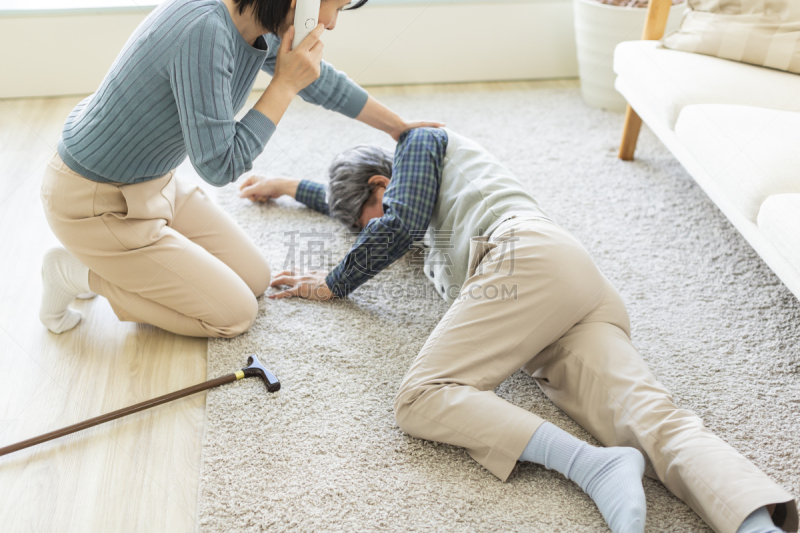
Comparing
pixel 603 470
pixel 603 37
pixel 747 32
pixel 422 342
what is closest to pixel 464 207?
pixel 422 342

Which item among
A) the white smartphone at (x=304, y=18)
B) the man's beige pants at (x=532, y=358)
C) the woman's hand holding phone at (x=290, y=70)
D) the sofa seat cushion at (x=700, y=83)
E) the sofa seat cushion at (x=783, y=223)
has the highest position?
the white smartphone at (x=304, y=18)

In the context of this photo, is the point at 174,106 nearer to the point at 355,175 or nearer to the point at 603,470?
the point at 355,175

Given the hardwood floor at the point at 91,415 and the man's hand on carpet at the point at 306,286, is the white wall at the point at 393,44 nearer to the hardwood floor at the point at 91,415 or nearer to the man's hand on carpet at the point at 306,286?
the hardwood floor at the point at 91,415

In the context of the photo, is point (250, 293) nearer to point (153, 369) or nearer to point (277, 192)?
point (153, 369)

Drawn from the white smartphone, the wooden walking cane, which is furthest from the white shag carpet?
the white smartphone

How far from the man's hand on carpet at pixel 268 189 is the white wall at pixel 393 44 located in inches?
35.7

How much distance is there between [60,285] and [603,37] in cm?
197

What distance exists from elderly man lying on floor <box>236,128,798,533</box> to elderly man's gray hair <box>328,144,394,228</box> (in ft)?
0.49

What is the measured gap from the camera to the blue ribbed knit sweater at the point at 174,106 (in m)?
1.03

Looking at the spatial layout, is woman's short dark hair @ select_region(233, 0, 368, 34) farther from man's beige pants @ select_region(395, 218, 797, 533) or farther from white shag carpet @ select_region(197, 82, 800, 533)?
white shag carpet @ select_region(197, 82, 800, 533)

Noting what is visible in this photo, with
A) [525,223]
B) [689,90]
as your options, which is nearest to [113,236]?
[525,223]

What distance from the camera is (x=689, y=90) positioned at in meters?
1.63

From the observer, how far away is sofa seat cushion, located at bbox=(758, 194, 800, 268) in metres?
1.18

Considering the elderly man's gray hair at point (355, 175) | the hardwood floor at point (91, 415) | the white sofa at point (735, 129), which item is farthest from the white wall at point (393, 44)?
the elderly man's gray hair at point (355, 175)
